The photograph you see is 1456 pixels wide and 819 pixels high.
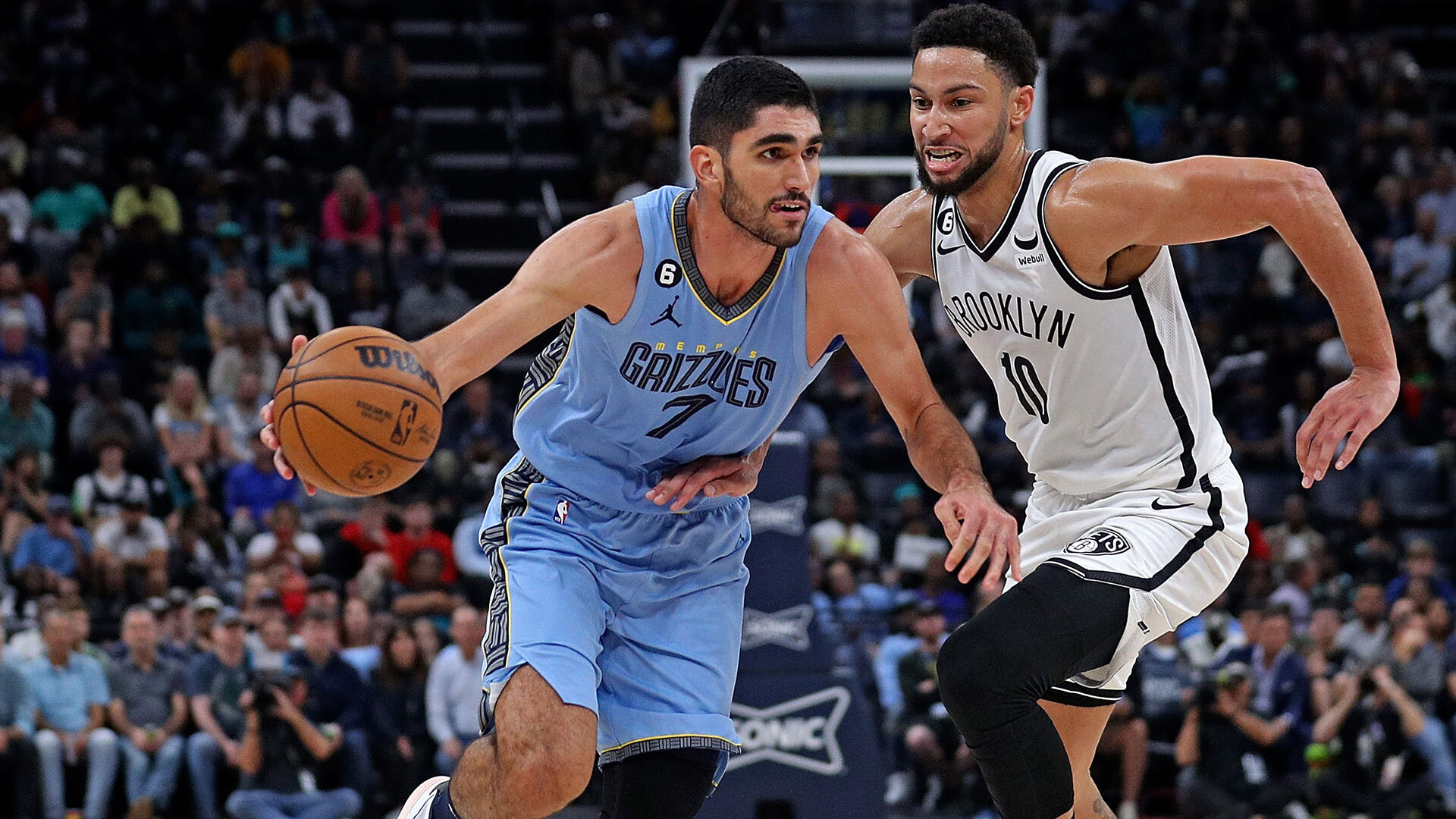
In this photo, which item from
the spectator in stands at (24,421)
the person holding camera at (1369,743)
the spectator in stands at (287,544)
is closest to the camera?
the person holding camera at (1369,743)

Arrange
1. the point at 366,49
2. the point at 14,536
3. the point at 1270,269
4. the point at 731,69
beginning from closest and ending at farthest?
the point at 731,69, the point at 14,536, the point at 1270,269, the point at 366,49

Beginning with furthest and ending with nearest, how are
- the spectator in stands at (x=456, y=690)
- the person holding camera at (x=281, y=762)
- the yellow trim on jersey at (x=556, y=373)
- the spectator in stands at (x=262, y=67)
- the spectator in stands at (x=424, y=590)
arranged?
1. the spectator in stands at (x=262, y=67)
2. the spectator in stands at (x=424, y=590)
3. the spectator in stands at (x=456, y=690)
4. the person holding camera at (x=281, y=762)
5. the yellow trim on jersey at (x=556, y=373)

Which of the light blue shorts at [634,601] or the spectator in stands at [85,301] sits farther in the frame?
the spectator in stands at [85,301]

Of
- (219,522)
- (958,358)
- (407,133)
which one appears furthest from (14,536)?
(958,358)

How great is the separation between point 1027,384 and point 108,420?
10089 mm

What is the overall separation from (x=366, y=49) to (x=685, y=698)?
14218 mm

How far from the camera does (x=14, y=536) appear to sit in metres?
11.7

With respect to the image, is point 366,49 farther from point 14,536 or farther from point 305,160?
point 14,536

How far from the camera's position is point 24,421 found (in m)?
12.8

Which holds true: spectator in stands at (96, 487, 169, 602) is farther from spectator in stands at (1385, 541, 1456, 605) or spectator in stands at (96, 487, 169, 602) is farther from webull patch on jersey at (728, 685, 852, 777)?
spectator in stands at (1385, 541, 1456, 605)

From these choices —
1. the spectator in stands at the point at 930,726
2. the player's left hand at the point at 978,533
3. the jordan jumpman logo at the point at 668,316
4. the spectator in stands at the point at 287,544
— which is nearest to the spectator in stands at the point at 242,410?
the spectator in stands at the point at 287,544

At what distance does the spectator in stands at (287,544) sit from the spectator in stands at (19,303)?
3.07 m

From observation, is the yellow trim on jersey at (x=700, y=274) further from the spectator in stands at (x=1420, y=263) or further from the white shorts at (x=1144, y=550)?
the spectator in stands at (x=1420, y=263)

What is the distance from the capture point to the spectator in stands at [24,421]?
499 inches
